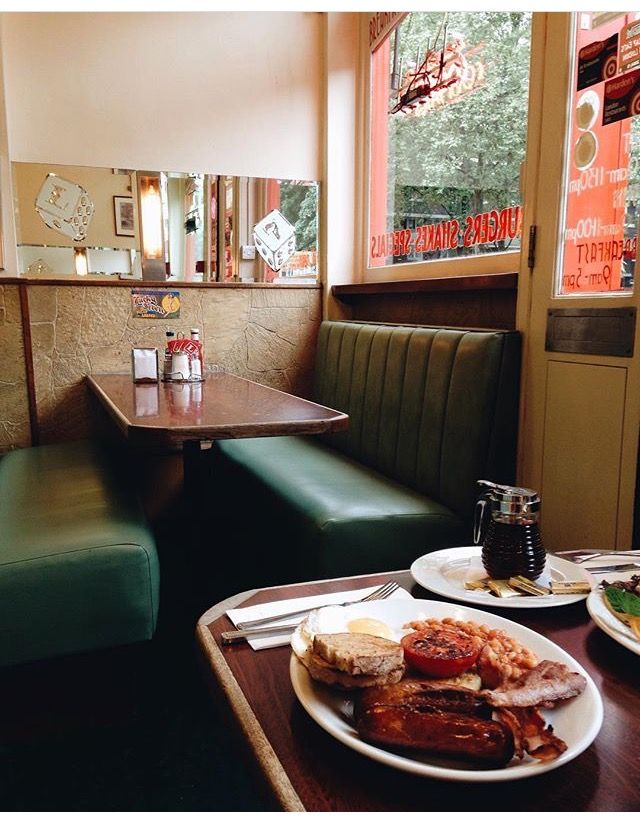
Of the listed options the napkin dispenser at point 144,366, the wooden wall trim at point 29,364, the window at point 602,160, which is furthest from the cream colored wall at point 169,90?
the window at point 602,160

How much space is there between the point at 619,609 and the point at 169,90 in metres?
3.53

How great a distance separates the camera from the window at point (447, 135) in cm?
258

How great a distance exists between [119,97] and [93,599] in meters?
2.77

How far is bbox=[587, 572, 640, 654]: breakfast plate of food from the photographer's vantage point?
2.69ft

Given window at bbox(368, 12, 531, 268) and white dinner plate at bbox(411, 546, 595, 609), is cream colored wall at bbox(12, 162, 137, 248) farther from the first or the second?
white dinner plate at bbox(411, 546, 595, 609)

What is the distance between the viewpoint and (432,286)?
2.94 metres

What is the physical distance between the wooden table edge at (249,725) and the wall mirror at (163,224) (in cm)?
294

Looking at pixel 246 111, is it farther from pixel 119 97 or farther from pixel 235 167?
pixel 119 97

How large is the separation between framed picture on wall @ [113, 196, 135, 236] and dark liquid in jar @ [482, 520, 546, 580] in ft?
9.93

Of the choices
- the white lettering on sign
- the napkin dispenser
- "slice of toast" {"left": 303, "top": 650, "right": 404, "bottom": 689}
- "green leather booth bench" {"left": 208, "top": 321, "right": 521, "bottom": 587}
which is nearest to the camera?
"slice of toast" {"left": 303, "top": 650, "right": 404, "bottom": 689}

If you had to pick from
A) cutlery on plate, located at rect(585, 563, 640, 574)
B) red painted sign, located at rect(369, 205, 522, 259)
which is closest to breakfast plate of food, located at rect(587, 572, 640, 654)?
cutlery on plate, located at rect(585, 563, 640, 574)

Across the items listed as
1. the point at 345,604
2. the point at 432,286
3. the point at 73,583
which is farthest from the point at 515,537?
the point at 432,286

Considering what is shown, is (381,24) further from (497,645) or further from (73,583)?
(497,645)

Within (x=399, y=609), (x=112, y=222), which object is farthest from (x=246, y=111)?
(x=399, y=609)
